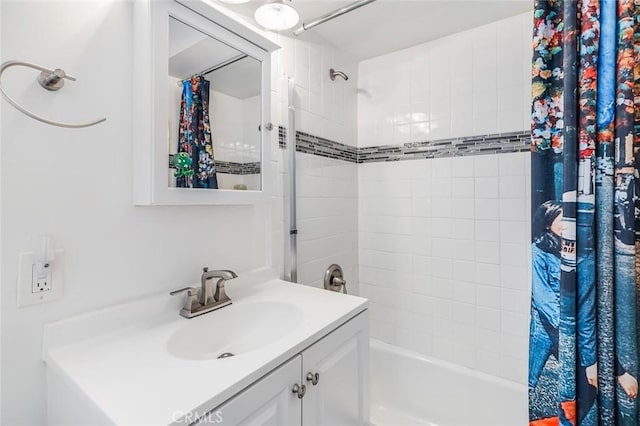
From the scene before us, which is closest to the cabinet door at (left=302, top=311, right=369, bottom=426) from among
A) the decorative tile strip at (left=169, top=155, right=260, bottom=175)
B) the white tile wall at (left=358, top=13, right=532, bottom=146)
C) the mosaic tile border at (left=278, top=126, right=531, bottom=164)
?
the decorative tile strip at (left=169, top=155, right=260, bottom=175)

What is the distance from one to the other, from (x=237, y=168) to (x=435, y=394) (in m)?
1.65

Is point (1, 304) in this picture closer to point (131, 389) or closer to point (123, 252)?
point (123, 252)

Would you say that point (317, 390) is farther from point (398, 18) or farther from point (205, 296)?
point (398, 18)

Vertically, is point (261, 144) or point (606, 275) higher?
point (261, 144)

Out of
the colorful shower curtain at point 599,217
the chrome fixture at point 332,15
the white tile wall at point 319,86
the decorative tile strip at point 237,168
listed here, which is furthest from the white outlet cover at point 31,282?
the colorful shower curtain at point 599,217

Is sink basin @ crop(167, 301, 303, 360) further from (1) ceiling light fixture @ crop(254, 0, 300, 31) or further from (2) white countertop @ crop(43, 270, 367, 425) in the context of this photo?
(1) ceiling light fixture @ crop(254, 0, 300, 31)

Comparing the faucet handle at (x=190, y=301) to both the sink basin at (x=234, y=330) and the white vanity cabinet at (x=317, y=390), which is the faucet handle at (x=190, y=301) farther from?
the white vanity cabinet at (x=317, y=390)

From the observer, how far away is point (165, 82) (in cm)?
95

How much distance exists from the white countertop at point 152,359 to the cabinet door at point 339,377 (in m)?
0.05

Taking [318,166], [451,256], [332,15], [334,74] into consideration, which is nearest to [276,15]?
[332,15]

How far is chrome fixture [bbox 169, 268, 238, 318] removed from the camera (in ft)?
3.47

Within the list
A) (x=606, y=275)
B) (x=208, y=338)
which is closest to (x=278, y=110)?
(x=208, y=338)

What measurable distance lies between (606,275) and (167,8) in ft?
5.37

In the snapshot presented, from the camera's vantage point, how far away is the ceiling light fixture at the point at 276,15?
49.1 inches
